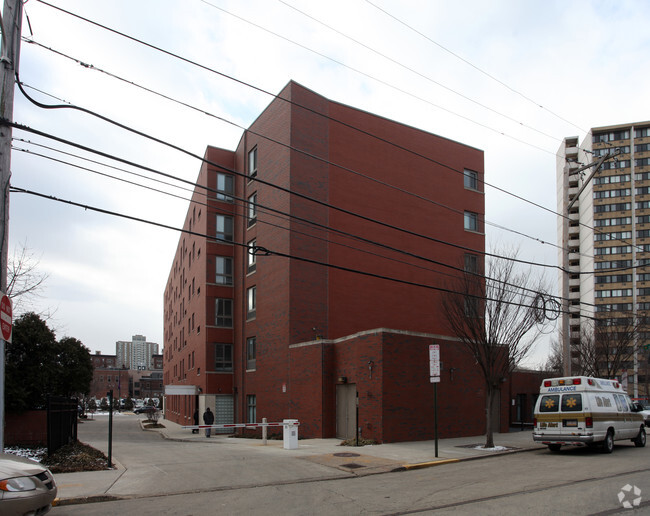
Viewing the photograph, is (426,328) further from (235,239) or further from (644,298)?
(644,298)

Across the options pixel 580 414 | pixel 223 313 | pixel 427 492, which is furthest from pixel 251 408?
pixel 427 492

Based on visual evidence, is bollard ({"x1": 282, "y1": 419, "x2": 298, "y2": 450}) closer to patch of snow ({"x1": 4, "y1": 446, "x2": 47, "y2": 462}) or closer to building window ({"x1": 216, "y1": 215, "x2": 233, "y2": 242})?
patch of snow ({"x1": 4, "y1": 446, "x2": 47, "y2": 462})

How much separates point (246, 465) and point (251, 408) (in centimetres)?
1737

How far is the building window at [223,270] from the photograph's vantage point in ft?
120

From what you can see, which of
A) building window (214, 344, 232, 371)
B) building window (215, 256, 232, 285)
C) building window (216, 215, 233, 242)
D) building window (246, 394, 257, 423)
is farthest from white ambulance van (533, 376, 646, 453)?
building window (216, 215, 233, 242)

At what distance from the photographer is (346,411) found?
22.7 meters

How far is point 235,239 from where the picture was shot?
36.0 meters

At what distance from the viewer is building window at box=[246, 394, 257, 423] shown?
3130cm

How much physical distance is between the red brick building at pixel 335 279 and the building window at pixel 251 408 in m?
0.11

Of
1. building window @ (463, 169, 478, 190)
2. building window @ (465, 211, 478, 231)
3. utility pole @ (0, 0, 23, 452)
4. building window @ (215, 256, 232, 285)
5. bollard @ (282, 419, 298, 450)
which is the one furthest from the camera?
building window @ (215, 256, 232, 285)

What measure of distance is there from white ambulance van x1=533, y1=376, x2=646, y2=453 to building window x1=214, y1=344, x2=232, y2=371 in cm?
2179

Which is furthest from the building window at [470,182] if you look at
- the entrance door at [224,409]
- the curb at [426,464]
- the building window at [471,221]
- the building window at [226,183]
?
the curb at [426,464]

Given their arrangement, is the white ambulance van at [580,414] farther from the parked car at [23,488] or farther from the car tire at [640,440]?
the parked car at [23,488]

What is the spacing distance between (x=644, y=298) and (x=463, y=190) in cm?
7224
